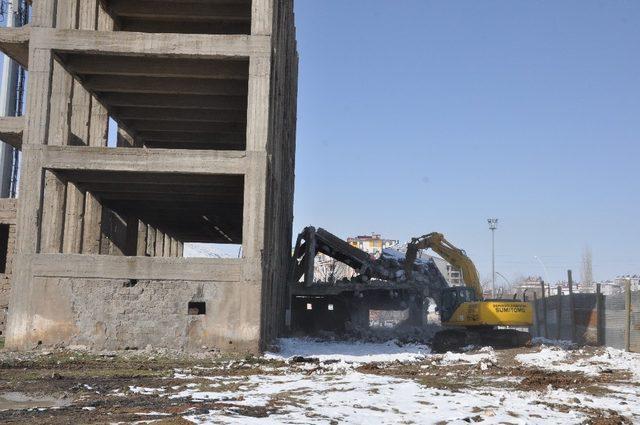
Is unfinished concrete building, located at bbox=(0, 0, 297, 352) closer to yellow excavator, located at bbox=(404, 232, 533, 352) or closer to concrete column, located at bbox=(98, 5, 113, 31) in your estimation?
concrete column, located at bbox=(98, 5, 113, 31)

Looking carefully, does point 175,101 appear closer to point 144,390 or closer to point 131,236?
→ point 131,236

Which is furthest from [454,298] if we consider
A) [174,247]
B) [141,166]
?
[174,247]

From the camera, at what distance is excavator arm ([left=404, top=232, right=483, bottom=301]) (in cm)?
2909

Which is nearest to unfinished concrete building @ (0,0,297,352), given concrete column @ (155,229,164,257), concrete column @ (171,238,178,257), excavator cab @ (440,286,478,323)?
excavator cab @ (440,286,478,323)

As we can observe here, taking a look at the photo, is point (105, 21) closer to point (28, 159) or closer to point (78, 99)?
point (78, 99)

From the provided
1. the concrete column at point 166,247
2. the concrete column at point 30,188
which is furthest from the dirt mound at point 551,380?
the concrete column at point 166,247

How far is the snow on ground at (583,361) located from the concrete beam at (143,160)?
9913 millimetres

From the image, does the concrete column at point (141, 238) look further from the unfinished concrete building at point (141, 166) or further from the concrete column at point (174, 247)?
the unfinished concrete building at point (141, 166)

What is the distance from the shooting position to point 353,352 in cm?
2338

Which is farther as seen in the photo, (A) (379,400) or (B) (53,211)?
(B) (53,211)

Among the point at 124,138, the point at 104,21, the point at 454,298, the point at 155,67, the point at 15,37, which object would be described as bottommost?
the point at 454,298

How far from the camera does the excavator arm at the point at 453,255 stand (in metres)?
29.1

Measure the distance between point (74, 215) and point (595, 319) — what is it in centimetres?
1929

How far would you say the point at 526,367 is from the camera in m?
18.3
